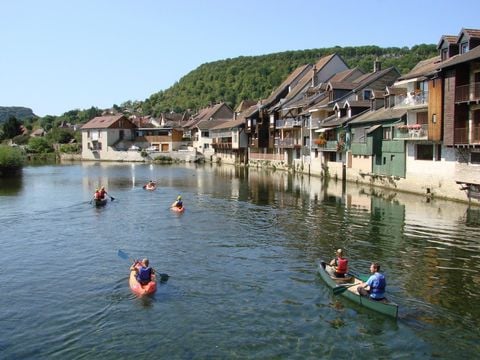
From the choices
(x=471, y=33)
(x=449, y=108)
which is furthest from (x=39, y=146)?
(x=471, y=33)

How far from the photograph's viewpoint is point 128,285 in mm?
22938

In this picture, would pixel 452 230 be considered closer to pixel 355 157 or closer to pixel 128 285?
pixel 128 285

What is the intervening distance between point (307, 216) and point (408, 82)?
2256cm

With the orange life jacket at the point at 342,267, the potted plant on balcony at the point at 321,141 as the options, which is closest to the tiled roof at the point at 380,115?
the potted plant on balcony at the point at 321,141

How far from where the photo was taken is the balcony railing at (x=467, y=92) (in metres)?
39.8

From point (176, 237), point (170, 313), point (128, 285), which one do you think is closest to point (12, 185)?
point (176, 237)

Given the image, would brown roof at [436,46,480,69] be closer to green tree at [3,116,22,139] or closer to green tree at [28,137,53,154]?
green tree at [28,137,53,154]

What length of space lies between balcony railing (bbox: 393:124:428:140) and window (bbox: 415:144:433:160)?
153 centimetres

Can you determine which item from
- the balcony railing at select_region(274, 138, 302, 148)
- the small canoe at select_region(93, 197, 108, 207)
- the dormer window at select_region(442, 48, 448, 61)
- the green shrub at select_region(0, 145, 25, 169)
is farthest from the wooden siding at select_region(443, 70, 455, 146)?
the green shrub at select_region(0, 145, 25, 169)

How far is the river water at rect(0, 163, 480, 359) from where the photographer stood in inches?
664

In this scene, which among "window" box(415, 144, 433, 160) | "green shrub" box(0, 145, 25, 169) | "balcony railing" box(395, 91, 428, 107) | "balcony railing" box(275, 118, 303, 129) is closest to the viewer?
"window" box(415, 144, 433, 160)

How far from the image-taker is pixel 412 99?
50.9 metres

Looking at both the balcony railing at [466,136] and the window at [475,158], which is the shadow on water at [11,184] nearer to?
the balcony railing at [466,136]

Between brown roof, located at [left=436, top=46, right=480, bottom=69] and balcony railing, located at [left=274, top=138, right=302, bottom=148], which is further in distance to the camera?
balcony railing, located at [left=274, top=138, right=302, bottom=148]
